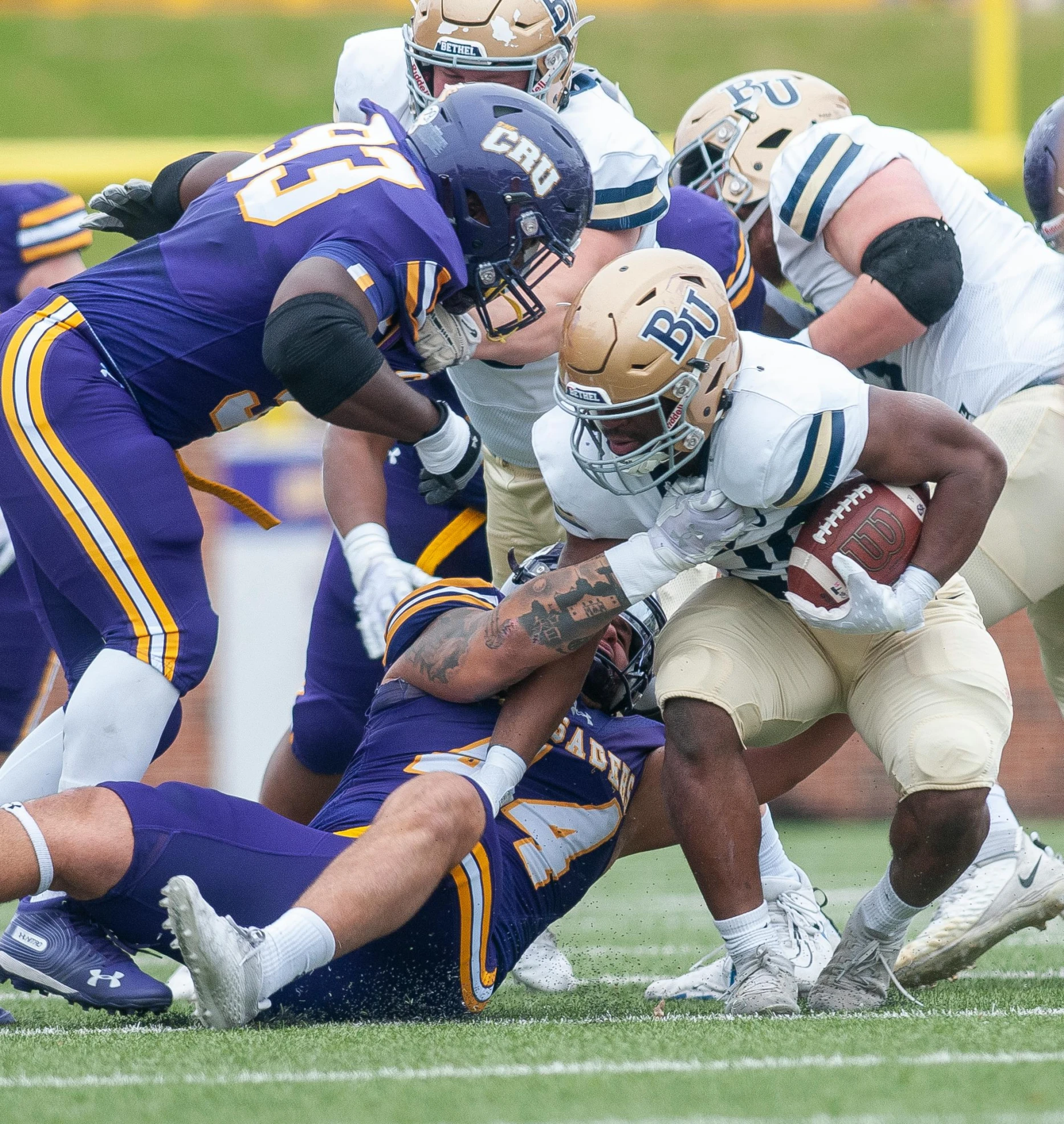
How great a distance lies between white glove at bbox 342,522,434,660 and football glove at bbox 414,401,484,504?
151mm

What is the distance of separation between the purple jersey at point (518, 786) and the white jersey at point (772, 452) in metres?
0.28

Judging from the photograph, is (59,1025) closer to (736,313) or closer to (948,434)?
(948,434)

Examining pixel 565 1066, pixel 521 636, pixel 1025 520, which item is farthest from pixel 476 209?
pixel 565 1066

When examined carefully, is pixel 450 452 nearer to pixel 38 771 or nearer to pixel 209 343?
pixel 209 343

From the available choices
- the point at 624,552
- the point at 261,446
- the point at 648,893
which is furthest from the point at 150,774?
the point at 624,552

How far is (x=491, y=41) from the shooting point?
367cm

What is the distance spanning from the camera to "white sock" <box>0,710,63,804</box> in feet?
10.7

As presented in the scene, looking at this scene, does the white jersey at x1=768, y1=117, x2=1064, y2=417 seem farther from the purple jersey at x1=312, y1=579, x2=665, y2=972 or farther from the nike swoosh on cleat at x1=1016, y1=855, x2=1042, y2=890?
the purple jersey at x1=312, y1=579, x2=665, y2=972

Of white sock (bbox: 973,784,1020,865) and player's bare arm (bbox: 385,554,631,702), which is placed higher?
player's bare arm (bbox: 385,554,631,702)

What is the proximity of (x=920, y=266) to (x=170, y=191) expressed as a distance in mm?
1533

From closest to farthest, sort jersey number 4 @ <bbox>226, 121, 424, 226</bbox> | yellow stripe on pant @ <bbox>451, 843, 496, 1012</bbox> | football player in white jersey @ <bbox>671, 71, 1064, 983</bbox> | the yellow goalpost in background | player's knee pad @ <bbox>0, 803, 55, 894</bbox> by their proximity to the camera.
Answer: player's knee pad @ <bbox>0, 803, 55, 894</bbox> → yellow stripe on pant @ <bbox>451, 843, 496, 1012</bbox> → jersey number 4 @ <bbox>226, 121, 424, 226</bbox> → football player in white jersey @ <bbox>671, 71, 1064, 983</bbox> → the yellow goalpost in background

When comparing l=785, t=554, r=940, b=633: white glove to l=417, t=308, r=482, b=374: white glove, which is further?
l=417, t=308, r=482, b=374: white glove

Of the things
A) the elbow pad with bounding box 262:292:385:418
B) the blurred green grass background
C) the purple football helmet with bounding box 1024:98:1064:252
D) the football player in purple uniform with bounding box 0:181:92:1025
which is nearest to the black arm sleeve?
the football player in purple uniform with bounding box 0:181:92:1025

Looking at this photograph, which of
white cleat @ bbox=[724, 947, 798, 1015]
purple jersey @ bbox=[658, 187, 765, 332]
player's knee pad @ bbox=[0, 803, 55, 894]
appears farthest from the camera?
purple jersey @ bbox=[658, 187, 765, 332]
